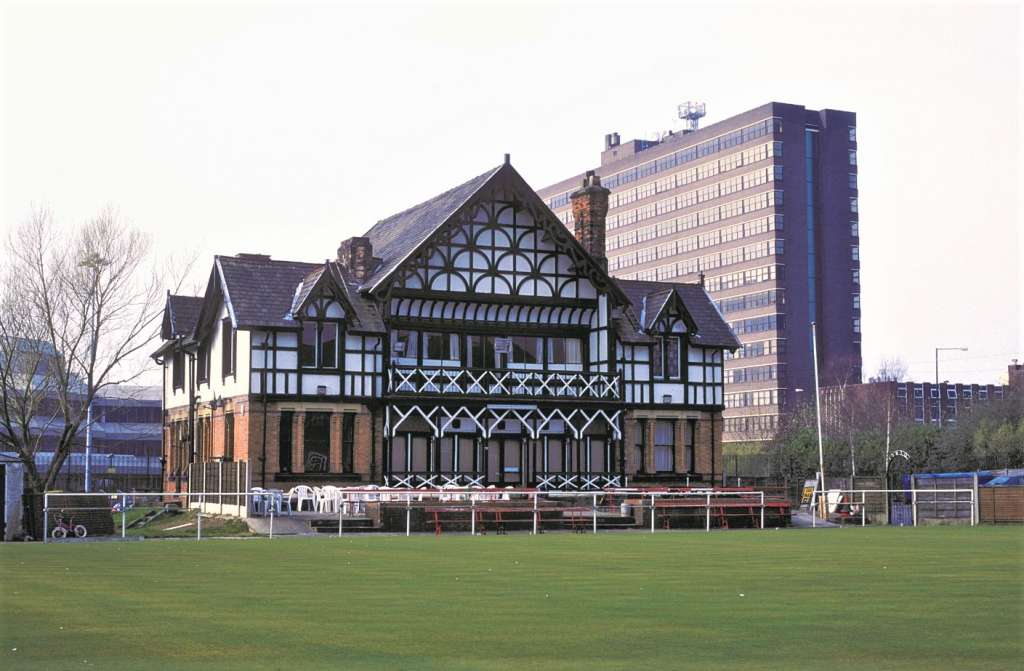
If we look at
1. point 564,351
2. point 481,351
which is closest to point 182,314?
point 481,351

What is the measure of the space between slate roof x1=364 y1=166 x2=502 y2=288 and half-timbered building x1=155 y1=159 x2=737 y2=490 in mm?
145

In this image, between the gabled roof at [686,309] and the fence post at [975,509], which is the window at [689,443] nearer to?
the gabled roof at [686,309]

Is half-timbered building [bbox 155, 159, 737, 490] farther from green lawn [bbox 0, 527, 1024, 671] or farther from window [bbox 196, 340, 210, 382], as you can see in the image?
green lawn [bbox 0, 527, 1024, 671]

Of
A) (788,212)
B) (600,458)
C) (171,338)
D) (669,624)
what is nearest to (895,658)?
(669,624)

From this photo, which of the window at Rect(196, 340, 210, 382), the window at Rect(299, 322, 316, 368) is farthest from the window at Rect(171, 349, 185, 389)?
the window at Rect(299, 322, 316, 368)

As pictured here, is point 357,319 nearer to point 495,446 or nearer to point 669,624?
point 495,446

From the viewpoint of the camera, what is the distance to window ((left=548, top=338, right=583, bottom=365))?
1934 inches

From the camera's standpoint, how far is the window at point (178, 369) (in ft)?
169

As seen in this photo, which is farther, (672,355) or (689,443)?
(689,443)

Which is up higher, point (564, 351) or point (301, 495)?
point (564, 351)

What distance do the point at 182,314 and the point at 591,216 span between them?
15667mm

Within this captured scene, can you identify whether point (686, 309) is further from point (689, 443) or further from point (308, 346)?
point (308, 346)

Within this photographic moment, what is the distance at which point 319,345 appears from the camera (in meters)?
44.7

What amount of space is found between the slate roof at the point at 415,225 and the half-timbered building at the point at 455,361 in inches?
Answer: 5.7
